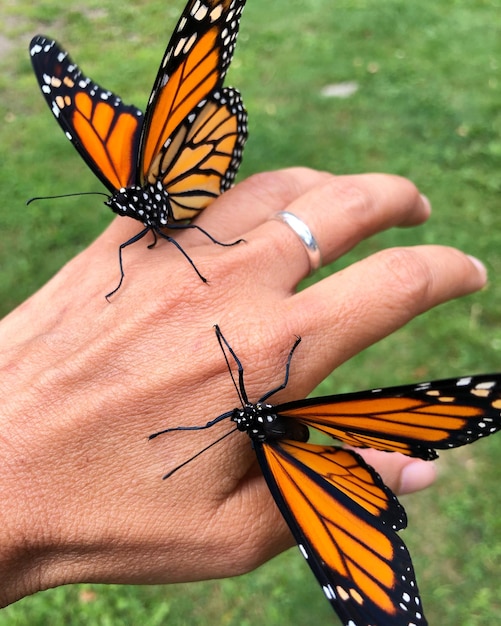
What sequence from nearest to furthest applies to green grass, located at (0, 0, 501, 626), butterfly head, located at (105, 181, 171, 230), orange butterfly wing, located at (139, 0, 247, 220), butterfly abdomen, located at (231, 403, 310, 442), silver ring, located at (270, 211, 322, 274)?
butterfly abdomen, located at (231, 403, 310, 442)
orange butterfly wing, located at (139, 0, 247, 220)
butterfly head, located at (105, 181, 171, 230)
silver ring, located at (270, 211, 322, 274)
green grass, located at (0, 0, 501, 626)

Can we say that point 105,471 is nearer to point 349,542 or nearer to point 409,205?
point 349,542

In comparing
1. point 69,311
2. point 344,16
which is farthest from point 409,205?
point 344,16

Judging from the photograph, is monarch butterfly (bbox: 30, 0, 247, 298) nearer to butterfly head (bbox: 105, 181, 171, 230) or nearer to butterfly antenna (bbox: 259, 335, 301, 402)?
butterfly head (bbox: 105, 181, 171, 230)

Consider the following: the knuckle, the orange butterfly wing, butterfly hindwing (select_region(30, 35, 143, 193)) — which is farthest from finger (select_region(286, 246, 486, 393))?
butterfly hindwing (select_region(30, 35, 143, 193))

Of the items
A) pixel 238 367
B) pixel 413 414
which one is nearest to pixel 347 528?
pixel 413 414

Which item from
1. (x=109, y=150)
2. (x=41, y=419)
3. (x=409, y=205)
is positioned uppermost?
(x=109, y=150)

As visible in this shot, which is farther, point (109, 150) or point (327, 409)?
point (109, 150)

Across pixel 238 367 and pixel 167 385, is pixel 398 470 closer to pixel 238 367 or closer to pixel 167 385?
pixel 238 367
